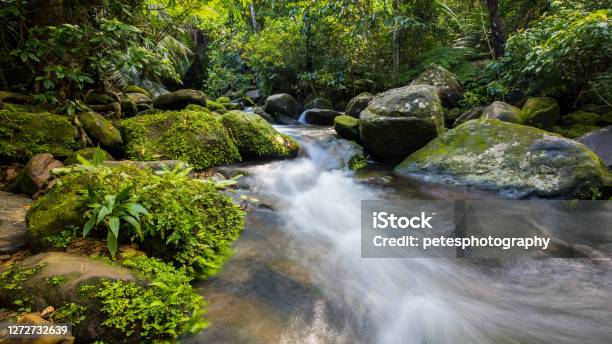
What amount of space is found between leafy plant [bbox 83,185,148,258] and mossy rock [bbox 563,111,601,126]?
8593 millimetres

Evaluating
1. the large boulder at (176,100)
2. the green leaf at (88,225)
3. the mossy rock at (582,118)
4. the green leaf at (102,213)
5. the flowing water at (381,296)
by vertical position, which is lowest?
the flowing water at (381,296)

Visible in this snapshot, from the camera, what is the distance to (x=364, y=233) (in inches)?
163

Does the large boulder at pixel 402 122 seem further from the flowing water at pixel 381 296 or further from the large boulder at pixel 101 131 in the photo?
the large boulder at pixel 101 131

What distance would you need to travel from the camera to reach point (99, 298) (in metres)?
1.98

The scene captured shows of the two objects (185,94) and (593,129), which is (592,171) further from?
(185,94)

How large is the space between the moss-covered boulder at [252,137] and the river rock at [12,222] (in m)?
3.44

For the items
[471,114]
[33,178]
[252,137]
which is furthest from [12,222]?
[471,114]

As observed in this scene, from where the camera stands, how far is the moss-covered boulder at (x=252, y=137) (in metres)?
6.20

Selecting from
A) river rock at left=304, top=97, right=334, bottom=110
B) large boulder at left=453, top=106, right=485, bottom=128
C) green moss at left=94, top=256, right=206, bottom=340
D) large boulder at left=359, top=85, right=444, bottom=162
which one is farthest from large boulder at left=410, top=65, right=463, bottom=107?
green moss at left=94, top=256, right=206, bottom=340

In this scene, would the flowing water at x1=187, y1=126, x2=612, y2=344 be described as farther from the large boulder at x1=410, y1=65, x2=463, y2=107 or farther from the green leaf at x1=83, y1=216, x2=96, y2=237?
the large boulder at x1=410, y1=65, x2=463, y2=107

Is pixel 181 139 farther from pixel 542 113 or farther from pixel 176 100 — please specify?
pixel 542 113

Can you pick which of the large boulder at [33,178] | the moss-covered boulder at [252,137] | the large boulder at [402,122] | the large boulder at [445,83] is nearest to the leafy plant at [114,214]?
the large boulder at [33,178]

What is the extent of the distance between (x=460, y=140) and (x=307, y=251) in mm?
4161

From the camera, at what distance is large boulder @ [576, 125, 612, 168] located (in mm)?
5571
